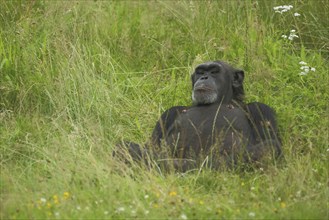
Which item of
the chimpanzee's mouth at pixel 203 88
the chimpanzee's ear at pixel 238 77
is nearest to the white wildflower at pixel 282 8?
the chimpanzee's ear at pixel 238 77

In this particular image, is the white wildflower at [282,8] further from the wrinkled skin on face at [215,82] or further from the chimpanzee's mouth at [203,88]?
the chimpanzee's mouth at [203,88]

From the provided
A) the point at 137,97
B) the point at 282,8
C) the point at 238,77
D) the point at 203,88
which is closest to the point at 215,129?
the point at 203,88

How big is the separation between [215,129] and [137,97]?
1.38m

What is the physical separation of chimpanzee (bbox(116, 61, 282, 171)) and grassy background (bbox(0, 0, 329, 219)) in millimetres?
168

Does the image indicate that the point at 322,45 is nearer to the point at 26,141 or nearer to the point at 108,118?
the point at 108,118

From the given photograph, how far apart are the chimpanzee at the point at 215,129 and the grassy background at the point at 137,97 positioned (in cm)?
17

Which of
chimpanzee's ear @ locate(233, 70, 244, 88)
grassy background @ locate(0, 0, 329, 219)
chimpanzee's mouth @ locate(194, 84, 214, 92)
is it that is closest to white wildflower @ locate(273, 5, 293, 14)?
grassy background @ locate(0, 0, 329, 219)

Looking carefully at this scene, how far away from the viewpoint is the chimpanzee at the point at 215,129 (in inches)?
258

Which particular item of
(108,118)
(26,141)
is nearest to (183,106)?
(108,118)

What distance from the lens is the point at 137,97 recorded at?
806cm

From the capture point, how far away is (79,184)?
19.6 feet

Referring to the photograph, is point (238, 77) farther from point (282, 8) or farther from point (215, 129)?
point (282, 8)

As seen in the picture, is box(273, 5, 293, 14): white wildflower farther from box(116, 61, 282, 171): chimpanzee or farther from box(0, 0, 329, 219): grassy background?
box(116, 61, 282, 171): chimpanzee

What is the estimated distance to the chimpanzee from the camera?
21.5 ft
